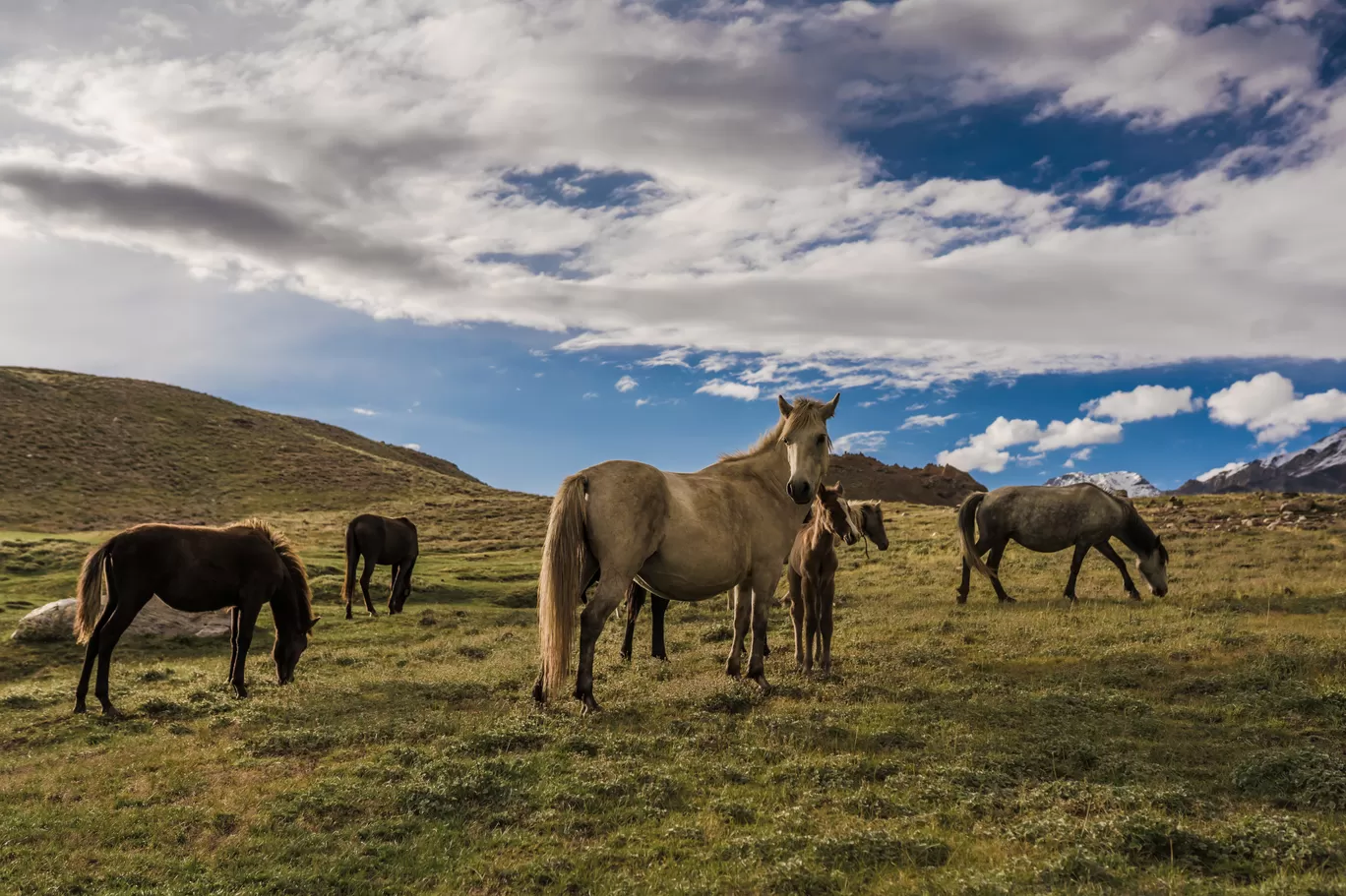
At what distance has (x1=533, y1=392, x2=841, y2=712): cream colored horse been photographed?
9.77 meters

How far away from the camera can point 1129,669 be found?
37.4ft

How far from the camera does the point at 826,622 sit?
1219 centimetres

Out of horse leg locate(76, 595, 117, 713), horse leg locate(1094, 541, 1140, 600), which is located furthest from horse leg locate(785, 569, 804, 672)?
horse leg locate(76, 595, 117, 713)

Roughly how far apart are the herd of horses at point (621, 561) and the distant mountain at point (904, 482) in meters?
79.2

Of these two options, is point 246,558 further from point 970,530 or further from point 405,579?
point 970,530

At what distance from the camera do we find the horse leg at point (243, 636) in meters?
Answer: 12.1

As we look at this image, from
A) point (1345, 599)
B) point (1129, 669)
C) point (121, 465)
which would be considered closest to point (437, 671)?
point (1129, 669)

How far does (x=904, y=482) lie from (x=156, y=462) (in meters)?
84.3

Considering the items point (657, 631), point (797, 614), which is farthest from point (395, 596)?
point (797, 614)

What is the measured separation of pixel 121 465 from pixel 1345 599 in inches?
3633

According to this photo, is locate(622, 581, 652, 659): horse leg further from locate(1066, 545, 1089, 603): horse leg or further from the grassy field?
locate(1066, 545, 1089, 603): horse leg

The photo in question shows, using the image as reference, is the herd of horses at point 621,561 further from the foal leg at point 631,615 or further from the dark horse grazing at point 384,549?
the dark horse grazing at point 384,549

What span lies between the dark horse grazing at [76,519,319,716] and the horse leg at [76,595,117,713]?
1cm

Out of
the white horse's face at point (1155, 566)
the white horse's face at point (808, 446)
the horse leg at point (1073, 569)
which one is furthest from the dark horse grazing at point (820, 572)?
the white horse's face at point (1155, 566)
